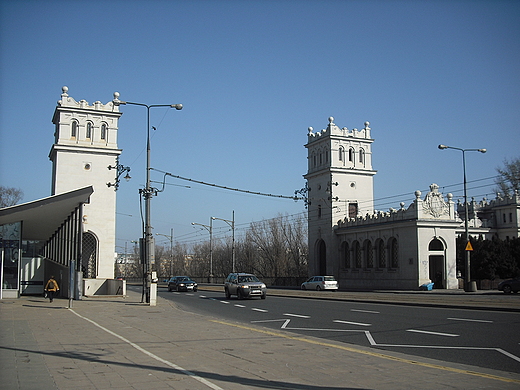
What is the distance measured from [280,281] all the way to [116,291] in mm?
39371

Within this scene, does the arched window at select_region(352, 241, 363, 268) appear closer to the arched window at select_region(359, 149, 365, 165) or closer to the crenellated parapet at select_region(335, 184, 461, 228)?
the crenellated parapet at select_region(335, 184, 461, 228)

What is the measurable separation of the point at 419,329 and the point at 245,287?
1864 centimetres

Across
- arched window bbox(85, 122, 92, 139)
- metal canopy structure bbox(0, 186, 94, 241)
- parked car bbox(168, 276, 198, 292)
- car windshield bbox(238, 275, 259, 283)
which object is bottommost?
parked car bbox(168, 276, 198, 292)

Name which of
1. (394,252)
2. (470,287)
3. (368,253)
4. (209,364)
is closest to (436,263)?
(394,252)

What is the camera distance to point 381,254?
59.8 m

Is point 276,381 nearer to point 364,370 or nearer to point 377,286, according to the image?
point 364,370

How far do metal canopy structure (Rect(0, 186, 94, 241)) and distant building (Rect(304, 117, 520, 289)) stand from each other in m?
26.6

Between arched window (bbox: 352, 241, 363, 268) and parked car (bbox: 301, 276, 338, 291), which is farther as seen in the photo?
arched window (bbox: 352, 241, 363, 268)

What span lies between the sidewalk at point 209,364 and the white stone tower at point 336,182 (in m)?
54.6

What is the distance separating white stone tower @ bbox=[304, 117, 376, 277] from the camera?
70125mm

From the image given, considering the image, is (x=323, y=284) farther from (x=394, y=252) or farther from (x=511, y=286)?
(x=511, y=286)

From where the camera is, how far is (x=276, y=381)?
8883mm

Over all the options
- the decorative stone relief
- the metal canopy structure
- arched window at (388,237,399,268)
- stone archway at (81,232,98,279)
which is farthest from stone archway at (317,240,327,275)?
the metal canopy structure

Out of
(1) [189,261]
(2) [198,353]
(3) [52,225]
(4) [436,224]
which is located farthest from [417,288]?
(1) [189,261]
